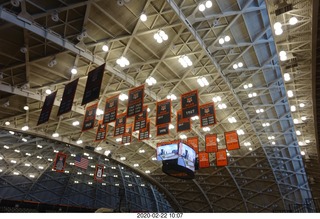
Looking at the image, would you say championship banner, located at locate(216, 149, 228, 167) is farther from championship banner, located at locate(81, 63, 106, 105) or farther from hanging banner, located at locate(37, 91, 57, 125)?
hanging banner, located at locate(37, 91, 57, 125)

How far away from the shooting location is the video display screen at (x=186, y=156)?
45.9 ft

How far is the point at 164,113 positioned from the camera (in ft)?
48.2

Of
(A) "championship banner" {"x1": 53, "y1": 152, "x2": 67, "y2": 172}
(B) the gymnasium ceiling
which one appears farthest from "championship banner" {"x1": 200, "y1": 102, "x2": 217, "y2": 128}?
(A) "championship banner" {"x1": 53, "y1": 152, "x2": 67, "y2": 172}

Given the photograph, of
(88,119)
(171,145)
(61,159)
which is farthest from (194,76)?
(61,159)

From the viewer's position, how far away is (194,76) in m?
17.6

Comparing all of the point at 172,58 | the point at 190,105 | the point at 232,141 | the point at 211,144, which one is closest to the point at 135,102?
the point at 190,105

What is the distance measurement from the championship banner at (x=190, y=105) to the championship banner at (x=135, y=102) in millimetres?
2554

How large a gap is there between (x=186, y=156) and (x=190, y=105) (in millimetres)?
3072

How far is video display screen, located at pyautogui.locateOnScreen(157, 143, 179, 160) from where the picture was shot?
1402 cm

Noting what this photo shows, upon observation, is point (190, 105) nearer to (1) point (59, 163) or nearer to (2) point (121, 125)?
(2) point (121, 125)

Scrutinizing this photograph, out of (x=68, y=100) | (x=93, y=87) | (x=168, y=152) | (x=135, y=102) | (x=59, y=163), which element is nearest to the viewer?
(x=93, y=87)

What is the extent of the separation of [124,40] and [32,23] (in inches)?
193

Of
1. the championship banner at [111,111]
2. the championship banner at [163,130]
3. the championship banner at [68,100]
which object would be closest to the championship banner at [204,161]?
the championship banner at [163,130]

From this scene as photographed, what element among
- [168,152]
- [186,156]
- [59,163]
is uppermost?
[59,163]
